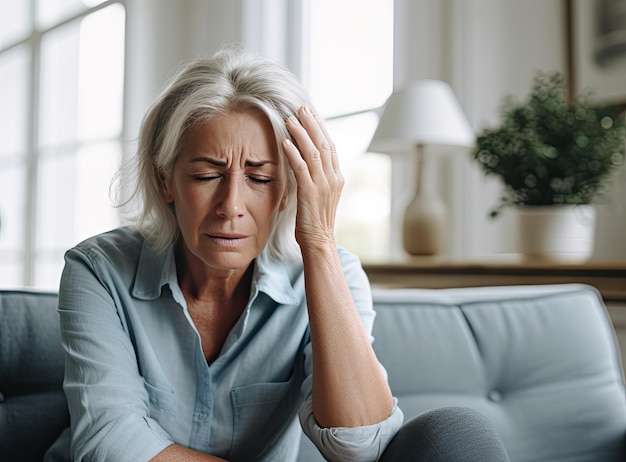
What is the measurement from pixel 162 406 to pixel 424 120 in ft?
4.70

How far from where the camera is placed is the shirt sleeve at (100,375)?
1080 millimetres

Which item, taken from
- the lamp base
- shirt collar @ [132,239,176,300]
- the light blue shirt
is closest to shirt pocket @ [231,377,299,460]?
the light blue shirt

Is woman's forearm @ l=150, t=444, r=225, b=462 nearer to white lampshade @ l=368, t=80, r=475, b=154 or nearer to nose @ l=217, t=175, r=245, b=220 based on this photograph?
nose @ l=217, t=175, r=245, b=220

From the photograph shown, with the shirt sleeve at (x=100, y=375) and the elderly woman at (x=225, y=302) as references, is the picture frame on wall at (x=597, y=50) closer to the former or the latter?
the elderly woman at (x=225, y=302)

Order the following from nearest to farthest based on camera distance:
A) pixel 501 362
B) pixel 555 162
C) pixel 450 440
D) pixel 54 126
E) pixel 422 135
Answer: pixel 450 440
pixel 501 362
pixel 555 162
pixel 422 135
pixel 54 126

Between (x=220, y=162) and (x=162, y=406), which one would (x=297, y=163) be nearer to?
(x=220, y=162)

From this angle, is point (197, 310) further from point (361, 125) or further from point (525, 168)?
point (361, 125)

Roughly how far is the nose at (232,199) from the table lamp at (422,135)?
4.25ft

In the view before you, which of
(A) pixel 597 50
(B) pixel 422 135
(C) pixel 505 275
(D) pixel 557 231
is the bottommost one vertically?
(C) pixel 505 275

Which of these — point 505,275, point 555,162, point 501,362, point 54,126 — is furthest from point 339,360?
Answer: point 54,126

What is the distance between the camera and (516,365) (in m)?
1.53

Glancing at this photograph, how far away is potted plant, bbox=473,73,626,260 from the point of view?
2.03m

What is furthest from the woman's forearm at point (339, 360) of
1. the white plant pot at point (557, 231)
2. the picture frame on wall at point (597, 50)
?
the picture frame on wall at point (597, 50)

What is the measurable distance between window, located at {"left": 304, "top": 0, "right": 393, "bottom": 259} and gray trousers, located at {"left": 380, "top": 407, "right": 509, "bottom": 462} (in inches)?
79.6
